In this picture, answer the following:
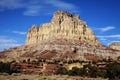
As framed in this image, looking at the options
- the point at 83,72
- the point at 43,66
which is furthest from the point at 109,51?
the point at 83,72

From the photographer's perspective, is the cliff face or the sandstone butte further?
the cliff face

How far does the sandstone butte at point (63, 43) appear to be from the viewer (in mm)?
129750

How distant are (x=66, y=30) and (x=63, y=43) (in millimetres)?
18263

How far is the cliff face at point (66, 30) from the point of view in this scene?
15265cm

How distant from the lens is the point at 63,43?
457 feet

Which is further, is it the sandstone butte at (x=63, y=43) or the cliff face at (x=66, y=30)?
the cliff face at (x=66, y=30)

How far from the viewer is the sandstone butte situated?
5108 inches

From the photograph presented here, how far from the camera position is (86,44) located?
143 meters

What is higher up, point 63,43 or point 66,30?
point 66,30

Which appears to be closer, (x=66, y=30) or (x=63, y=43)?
(x=63, y=43)

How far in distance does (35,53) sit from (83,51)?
2247cm

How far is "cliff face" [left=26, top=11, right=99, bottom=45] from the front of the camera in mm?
152650

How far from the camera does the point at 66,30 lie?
156 meters

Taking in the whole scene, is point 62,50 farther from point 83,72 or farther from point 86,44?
point 83,72
